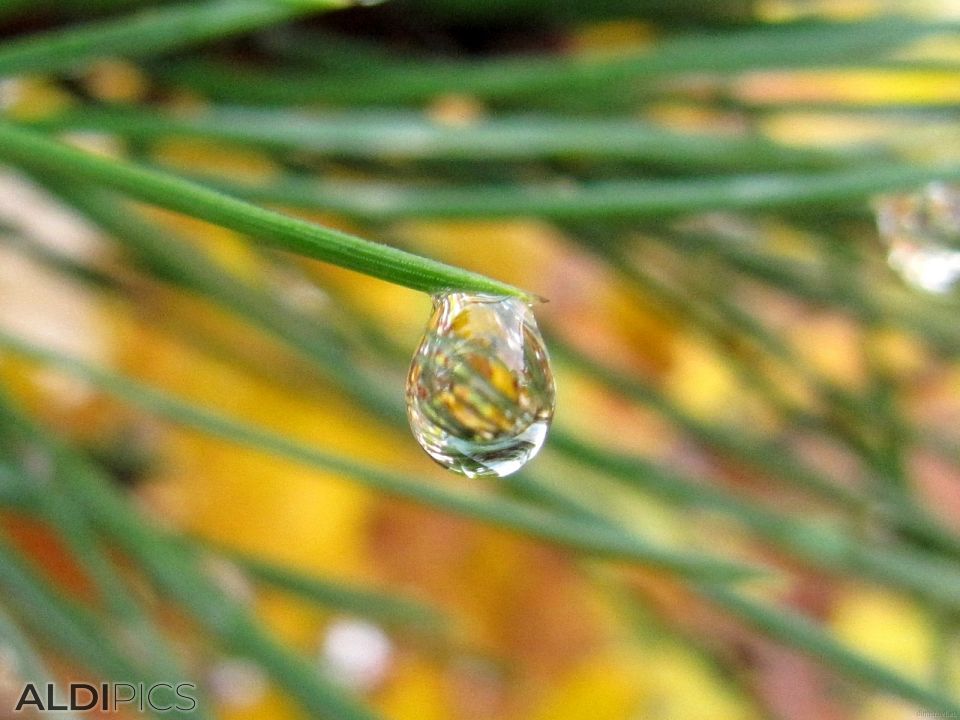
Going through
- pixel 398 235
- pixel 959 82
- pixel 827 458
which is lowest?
pixel 398 235

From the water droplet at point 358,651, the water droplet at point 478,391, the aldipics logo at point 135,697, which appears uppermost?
the water droplet at point 358,651

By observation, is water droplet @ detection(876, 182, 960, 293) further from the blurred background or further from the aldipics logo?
the aldipics logo

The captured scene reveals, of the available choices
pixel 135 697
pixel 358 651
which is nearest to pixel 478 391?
pixel 135 697

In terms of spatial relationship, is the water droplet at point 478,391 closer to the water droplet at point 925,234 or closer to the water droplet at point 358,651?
the water droplet at point 925,234

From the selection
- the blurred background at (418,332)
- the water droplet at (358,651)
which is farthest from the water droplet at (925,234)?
the water droplet at (358,651)

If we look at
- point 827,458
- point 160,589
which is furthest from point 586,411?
point 160,589

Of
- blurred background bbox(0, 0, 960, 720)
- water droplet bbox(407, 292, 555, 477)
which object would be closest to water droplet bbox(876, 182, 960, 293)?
blurred background bbox(0, 0, 960, 720)

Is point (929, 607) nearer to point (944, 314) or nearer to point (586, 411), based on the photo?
point (944, 314)
